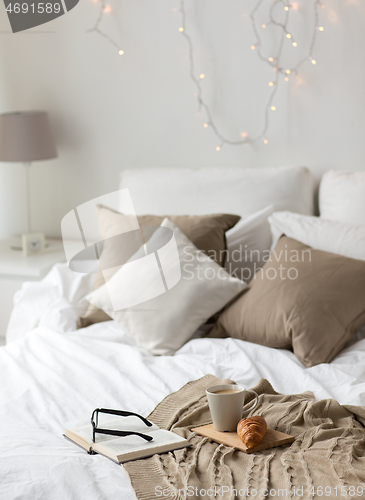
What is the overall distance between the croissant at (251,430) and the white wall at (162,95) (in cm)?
151

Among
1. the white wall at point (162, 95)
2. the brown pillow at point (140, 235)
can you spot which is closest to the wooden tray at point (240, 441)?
the brown pillow at point (140, 235)

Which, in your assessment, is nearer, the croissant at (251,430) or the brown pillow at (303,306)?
the croissant at (251,430)

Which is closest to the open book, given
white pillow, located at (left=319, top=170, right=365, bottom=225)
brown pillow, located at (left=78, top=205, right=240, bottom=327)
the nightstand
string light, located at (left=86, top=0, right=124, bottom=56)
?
brown pillow, located at (left=78, top=205, right=240, bottom=327)

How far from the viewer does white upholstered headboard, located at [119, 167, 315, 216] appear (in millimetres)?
2158

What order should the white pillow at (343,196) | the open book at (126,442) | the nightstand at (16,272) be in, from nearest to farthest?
the open book at (126,442) < the white pillow at (343,196) < the nightstand at (16,272)

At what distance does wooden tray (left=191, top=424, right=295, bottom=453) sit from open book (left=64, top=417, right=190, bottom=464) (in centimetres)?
6

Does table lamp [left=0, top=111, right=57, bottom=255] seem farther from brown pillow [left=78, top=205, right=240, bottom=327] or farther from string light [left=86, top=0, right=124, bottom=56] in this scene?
brown pillow [left=78, top=205, right=240, bottom=327]

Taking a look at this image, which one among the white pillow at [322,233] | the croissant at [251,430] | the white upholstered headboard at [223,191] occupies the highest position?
the white upholstered headboard at [223,191]

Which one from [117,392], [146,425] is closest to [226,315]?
[117,392]

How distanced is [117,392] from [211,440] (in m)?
0.38

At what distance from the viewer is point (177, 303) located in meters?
1.75

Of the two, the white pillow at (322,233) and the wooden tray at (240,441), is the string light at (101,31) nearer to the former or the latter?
the white pillow at (322,233)

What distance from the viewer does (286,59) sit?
2.25 m

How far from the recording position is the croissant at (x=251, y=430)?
0.99 m
